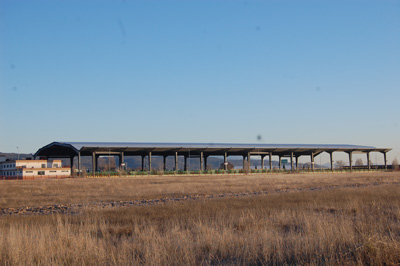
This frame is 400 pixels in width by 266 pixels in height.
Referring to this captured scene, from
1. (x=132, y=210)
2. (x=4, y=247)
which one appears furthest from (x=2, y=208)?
(x=4, y=247)

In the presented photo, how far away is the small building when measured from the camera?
68312 mm

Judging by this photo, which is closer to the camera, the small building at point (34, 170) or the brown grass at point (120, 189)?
the brown grass at point (120, 189)

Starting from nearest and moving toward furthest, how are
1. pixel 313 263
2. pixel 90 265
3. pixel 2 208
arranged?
pixel 313 263 → pixel 90 265 → pixel 2 208

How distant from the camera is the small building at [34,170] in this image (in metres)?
68.3

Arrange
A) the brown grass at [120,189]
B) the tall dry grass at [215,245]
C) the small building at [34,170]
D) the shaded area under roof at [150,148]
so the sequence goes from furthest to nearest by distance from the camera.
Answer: the shaded area under roof at [150,148], the small building at [34,170], the brown grass at [120,189], the tall dry grass at [215,245]

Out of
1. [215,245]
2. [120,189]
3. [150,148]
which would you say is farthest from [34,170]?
[215,245]

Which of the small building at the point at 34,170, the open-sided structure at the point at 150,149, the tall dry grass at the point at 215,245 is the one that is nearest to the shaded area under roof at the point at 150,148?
the open-sided structure at the point at 150,149

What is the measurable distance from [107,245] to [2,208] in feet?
44.1

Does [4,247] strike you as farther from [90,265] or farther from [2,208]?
[2,208]

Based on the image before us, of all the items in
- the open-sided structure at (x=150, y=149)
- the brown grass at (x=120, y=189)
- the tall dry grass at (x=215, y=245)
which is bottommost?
the brown grass at (x=120, y=189)

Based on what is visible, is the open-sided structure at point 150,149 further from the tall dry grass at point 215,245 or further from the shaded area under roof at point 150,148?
the tall dry grass at point 215,245

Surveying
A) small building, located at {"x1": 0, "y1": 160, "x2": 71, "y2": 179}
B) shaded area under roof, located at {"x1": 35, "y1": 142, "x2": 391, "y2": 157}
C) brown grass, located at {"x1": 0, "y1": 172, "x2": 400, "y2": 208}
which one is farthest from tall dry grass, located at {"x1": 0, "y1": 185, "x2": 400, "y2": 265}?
small building, located at {"x1": 0, "y1": 160, "x2": 71, "y2": 179}

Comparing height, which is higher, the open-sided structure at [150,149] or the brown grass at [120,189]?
the open-sided structure at [150,149]

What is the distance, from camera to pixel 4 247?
9477 mm
